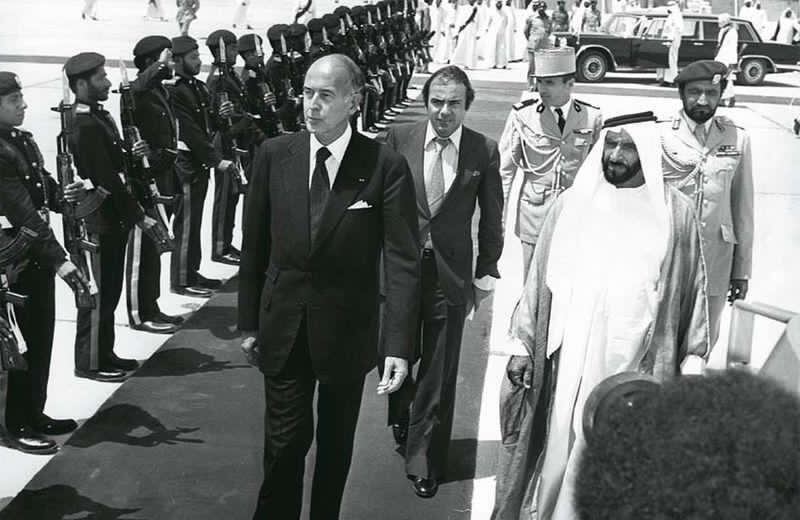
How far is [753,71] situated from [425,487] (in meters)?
23.9

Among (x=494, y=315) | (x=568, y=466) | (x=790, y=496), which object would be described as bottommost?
(x=494, y=315)

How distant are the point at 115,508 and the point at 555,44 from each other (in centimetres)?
2134

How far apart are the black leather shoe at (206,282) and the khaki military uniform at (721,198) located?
4.09 metres

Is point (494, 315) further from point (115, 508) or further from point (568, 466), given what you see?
point (568, 466)

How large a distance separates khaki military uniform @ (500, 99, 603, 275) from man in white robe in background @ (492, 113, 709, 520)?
86.2 inches

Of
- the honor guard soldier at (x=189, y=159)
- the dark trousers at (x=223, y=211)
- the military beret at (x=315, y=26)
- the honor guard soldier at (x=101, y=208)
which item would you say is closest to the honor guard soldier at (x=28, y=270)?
the honor guard soldier at (x=101, y=208)

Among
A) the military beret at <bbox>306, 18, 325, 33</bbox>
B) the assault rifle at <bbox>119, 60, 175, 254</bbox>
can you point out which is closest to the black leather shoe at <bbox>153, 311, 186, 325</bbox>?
the assault rifle at <bbox>119, 60, 175, 254</bbox>

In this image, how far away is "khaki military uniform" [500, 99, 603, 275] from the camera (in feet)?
21.6

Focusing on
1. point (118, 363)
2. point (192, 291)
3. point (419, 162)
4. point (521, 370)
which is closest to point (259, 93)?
point (192, 291)

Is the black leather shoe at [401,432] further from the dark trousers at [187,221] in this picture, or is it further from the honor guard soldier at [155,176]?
the dark trousers at [187,221]

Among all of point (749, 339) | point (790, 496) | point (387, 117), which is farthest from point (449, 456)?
point (387, 117)

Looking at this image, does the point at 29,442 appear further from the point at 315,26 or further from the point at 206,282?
the point at 315,26

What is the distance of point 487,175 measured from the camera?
5.49m

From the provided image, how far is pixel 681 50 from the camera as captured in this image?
2639cm
